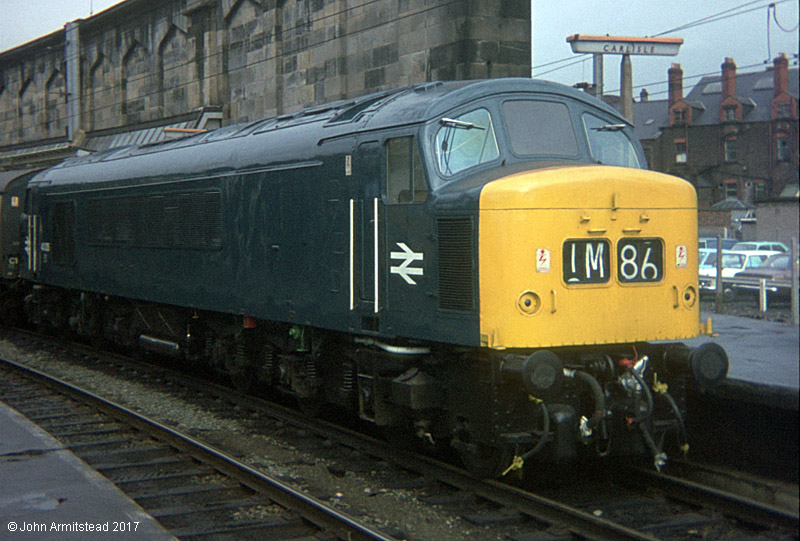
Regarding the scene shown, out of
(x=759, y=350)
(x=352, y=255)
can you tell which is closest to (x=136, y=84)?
(x=352, y=255)

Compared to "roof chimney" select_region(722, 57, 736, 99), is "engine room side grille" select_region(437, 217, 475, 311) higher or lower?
lower

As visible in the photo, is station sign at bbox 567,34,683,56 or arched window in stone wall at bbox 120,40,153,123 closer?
station sign at bbox 567,34,683,56

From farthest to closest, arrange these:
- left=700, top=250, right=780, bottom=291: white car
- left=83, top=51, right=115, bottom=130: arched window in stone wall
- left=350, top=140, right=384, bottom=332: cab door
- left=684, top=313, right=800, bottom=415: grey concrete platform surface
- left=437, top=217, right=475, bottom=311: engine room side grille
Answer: left=83, top=51, right=115, bottom=130: arched window in stone wall
left=700, top=250, right=780, bottom=291: white car
left=350, top=140, right=384, bottom=332: cab door
left=684, top=313, right=800, bottom=415: grey concrete platform surface
left=437, top=217, right=475, bottom=311: engine room side grille

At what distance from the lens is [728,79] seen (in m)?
55.4

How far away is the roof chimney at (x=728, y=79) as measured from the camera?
55719 mm

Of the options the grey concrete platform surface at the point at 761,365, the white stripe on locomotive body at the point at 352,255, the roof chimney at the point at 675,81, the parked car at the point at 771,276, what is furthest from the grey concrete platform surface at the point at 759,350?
the roof chimney at the point at 675,81

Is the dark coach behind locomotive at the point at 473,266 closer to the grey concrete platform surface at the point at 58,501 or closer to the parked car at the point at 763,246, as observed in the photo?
the grey concrete platform surface at the point at 58,501

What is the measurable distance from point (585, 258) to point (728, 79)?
175 feet

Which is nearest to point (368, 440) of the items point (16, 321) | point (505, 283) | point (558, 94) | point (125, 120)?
point (505, 283)

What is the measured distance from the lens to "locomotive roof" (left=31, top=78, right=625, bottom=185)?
7777 millimetres

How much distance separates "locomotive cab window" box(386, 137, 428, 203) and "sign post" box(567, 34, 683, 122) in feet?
30.6

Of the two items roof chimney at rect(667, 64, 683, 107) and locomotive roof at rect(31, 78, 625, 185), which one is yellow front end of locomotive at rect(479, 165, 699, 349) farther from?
roof chimney at rect(667, 64, 683, 107)

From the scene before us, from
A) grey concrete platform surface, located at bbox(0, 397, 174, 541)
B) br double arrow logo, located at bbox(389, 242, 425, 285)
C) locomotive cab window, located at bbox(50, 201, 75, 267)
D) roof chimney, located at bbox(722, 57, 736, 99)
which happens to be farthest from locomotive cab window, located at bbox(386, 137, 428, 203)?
roof chimney, located at bbox(722, 57, 736, 99)

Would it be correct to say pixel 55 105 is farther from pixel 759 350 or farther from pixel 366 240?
pixel 759 350
